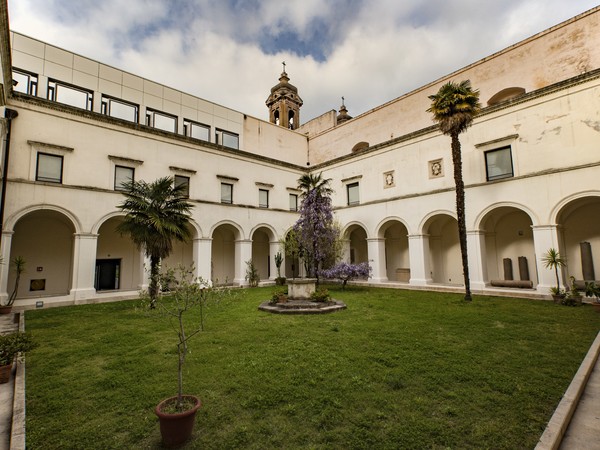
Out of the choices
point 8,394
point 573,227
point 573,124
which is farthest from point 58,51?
point 573,227

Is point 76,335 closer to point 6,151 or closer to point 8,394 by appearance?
point 8,394

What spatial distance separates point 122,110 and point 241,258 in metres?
11.5

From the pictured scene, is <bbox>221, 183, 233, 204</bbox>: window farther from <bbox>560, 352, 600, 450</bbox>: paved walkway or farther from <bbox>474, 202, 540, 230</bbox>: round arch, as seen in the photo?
<bbox>560, 352, 600, 450</bbox>: paved walkway

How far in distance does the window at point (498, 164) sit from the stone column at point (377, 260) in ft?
24.4

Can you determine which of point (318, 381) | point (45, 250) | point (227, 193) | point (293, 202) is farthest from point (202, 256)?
point (318, 381)

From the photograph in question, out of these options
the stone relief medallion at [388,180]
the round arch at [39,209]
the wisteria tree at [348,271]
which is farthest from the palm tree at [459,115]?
the round arch at [39,209]

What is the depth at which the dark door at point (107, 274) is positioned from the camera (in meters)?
18.1

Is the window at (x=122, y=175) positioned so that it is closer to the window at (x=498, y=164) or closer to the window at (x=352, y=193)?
the window at (x=352, y=193)

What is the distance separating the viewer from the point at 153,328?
966 cm

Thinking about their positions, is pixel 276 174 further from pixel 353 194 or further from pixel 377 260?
pixel 377 260

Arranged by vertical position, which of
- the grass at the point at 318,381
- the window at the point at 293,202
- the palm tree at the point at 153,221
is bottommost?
the grass at the point at 318,381

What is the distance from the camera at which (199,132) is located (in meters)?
21.4

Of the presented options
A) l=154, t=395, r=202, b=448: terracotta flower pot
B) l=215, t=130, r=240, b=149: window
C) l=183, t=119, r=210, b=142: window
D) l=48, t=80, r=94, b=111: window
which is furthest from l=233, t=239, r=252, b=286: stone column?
l=154, t=395, r=202, b=448: terracotta flower pot

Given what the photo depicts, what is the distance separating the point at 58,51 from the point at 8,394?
1828 centimetres
